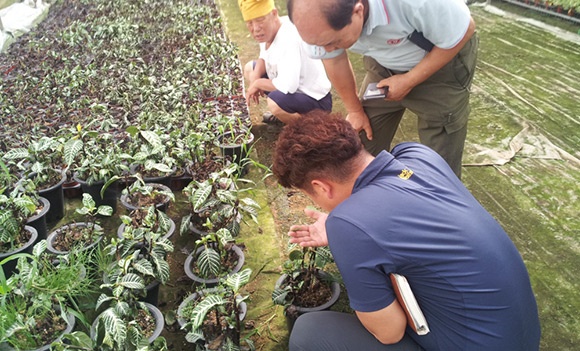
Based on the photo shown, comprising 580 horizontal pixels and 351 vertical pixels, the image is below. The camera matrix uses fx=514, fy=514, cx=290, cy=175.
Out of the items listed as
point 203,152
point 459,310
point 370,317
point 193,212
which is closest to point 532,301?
point 459,310

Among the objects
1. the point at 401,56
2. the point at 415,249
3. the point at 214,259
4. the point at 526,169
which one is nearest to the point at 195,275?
the point at 214,259

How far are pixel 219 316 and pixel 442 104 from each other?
146 cm

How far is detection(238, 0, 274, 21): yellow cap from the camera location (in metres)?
3.20

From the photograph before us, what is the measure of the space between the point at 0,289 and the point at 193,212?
3.46 feet

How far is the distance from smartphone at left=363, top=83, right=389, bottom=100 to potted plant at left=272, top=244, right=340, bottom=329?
87cm

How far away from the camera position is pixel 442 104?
2529 mm

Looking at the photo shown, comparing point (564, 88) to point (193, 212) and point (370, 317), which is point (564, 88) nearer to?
point (193, 212)

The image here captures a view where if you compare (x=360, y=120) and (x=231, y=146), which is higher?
(x=360, y=120)

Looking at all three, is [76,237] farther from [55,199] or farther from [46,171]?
[46,171]

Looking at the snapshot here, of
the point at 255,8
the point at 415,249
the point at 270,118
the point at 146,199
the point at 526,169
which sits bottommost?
the point at 526,169

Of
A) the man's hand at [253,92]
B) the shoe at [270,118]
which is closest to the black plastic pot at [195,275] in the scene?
the man's hand at [253,92]

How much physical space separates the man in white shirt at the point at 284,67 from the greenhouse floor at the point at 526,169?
17.3 inches

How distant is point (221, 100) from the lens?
168 inches

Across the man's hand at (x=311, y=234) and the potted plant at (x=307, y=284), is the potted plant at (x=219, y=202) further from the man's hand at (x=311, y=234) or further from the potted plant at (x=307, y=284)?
the man's hand at (x=311, y=234)
